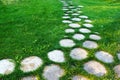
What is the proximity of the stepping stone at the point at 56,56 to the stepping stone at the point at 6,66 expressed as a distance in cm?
91

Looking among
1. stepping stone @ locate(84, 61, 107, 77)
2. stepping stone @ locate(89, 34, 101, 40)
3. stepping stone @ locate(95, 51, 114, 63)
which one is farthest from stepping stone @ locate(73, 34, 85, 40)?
stepping stone @ locate(84, 61, 107, 77)

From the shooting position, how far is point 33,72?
4.27 m

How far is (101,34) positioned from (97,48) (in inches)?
47.4

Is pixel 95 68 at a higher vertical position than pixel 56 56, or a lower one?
lower

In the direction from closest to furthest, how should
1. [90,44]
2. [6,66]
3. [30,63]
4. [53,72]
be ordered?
[53,72] → [6,66] → [30,63] → [90,44]

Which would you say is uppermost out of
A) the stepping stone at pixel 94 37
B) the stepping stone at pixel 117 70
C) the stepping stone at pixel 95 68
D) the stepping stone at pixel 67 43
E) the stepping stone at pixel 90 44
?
the stepping stone at pixel 67 43

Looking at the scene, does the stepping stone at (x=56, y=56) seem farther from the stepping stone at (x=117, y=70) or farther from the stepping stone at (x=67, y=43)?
the stepping stone at (x=117, y=70)

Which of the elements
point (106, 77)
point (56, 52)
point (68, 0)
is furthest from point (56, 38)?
point (68, 0)

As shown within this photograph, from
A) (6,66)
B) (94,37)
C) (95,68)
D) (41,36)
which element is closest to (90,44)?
(94,37)

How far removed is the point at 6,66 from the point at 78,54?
178cm

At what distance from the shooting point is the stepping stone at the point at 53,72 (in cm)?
417

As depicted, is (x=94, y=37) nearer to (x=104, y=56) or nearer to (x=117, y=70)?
(x=104, y=56)

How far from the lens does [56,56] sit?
489 cm

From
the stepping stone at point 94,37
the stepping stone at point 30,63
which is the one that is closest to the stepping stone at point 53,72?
the stepping stone at point 30,63
